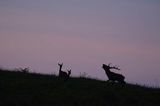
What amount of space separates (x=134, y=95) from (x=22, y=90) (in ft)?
20.3

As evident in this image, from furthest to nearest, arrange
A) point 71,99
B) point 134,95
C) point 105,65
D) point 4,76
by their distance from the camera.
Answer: point 105,65 → point 4,76 → point 134,95 → point 71,99

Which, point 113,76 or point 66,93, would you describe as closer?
point 66,93

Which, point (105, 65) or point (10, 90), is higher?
point (105, 65)

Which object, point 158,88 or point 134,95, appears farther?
point 158,88

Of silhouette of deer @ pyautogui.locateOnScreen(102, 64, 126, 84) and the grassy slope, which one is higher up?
silhouette of deer @ pyautogui.locateOnScreen(102, 64, 126, 84)

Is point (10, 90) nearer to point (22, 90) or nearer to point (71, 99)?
point (22, 90)

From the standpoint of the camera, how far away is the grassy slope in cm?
2572

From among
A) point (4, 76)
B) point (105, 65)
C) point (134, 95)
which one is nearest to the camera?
point (134, 95)

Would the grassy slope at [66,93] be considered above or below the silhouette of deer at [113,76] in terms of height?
below

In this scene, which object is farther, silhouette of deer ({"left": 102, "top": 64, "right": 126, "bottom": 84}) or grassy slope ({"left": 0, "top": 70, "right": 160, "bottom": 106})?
silhouette of deer ({"left": 102, "top": 64, "right": 126, "bottom": 84})

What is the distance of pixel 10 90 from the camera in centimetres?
2691

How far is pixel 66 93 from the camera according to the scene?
26906mm

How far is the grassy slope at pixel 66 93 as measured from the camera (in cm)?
2572

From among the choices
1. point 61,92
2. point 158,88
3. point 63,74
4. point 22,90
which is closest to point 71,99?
point 61,92
